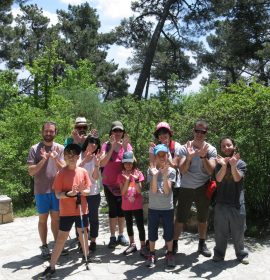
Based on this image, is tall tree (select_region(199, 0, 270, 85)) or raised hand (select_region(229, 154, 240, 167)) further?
tall tree (select_region(199, 0, 270, 85))

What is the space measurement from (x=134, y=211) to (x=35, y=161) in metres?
1.38

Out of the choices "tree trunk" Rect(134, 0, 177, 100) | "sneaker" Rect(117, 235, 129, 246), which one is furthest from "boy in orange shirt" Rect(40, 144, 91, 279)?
"tree trunk" Rect(134, 0, 177, 100)

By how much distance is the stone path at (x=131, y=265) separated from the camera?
183 inches

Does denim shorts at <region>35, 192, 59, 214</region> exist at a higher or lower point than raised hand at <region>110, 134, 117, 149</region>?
lower

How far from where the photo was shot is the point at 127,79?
32.8 metres

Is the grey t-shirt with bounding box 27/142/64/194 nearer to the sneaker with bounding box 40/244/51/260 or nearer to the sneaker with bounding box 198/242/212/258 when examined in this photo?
the sneaker with bounding box 40/244/51/260

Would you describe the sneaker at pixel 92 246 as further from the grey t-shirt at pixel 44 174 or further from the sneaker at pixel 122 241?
the grey t-shirt at pixel 44 174

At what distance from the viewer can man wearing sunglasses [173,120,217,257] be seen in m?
4.88

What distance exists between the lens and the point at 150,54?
16.6 meters

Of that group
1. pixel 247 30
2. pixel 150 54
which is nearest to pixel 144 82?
pixel 150 54

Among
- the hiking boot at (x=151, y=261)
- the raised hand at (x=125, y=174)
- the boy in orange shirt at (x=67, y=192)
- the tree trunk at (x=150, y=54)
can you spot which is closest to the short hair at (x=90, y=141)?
the raised hand at (x=125, y=174)

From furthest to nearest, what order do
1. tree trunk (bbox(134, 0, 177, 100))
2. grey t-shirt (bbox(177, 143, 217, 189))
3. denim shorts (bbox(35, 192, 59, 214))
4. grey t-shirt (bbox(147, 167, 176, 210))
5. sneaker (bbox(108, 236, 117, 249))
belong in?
1. tree trunk (bbox(134, 0, 177, 100))
2. sneaker (bbox(108, 236, 117, 249))
3. denim shorts (bbox(35, 192, 59, 214))
4. grey t-shirt (bbox(177, 143, 217, 189))
5. grey t-shirt (bbox(147, 167, 176, 210))

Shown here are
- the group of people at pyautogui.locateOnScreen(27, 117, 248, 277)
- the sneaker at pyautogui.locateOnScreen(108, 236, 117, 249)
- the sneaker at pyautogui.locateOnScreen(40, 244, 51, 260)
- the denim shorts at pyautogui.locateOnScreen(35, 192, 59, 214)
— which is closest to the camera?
the group of people at pyautogui.locateOnScreen(27, 117, 248, 277)

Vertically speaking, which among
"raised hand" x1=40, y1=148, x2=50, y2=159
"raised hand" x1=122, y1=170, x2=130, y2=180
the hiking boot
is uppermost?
"raised hand" x1=40, y1=148, x2=50, y2=159
